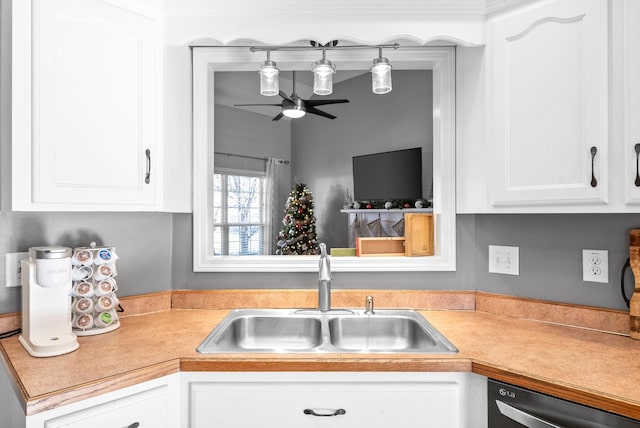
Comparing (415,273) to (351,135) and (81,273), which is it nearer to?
(81,273)

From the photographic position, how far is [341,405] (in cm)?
116

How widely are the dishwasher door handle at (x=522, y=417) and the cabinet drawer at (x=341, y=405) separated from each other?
0.41ft

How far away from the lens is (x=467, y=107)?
1651 mm

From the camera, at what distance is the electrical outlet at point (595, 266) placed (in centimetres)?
146

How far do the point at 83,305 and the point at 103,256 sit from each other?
0.62ft

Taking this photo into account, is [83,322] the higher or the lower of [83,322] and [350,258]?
the lower

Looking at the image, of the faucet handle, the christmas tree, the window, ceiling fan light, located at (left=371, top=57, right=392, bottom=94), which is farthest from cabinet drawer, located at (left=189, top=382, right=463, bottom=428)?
the window

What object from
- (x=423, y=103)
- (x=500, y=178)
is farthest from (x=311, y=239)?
(x=500, y=178)

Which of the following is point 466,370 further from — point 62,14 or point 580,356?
point 62,14

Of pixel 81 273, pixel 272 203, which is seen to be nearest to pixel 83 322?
pixel 81 273

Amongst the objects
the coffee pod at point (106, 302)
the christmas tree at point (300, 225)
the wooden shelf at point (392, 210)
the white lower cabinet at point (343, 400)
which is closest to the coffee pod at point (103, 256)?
the coffee pod at point (106, 302)

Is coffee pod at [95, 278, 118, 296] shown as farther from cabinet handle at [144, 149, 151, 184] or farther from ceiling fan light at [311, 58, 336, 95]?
ceiling fan light at [311, 58, 336, 95]

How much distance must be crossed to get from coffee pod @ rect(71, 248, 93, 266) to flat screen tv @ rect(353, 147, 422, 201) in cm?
355

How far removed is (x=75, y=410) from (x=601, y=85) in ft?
5.91
